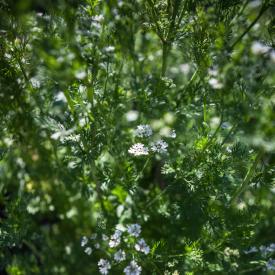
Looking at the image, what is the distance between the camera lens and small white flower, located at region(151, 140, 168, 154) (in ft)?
8.15

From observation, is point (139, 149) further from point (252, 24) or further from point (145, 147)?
point (252, 24)

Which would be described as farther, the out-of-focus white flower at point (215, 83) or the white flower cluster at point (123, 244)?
the out-of-focus white flower at point (215, 83)

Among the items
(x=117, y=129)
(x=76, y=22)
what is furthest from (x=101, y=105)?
(x=76, y=22)

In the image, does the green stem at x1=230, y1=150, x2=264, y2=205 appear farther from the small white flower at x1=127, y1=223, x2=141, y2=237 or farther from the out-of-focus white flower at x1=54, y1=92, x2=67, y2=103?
the out-of-focus white flower at x1=54, y1=92, x2=67, y2=103

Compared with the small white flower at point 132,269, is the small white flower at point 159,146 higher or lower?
higher

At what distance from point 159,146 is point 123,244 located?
0.61m

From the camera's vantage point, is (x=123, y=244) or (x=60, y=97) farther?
(x=60, y=97)

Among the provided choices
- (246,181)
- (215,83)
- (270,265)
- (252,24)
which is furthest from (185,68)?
(270,265)

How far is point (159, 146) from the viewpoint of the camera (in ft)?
8.24

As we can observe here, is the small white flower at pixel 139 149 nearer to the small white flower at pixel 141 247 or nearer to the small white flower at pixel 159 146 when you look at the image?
the small white flower at pixel 159 146

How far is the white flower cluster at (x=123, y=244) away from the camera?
6.77ft

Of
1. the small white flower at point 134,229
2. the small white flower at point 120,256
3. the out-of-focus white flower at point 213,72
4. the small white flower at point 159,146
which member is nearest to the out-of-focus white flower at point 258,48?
the out-of-focus white flower at point 213,72

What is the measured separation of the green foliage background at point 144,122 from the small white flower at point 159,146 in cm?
7

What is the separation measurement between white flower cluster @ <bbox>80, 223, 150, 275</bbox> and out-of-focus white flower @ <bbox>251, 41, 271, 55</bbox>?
1.06m
